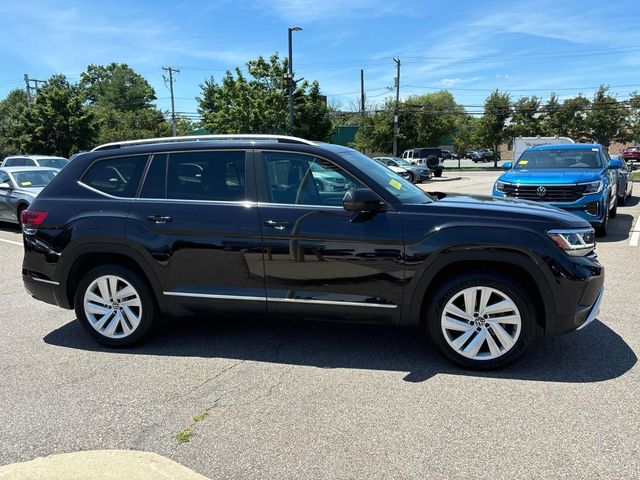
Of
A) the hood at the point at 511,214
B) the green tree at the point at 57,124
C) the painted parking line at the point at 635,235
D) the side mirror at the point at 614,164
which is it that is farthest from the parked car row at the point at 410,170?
the hood at the point at 511,214

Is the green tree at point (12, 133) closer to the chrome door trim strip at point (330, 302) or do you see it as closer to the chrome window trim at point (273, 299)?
the chrome window trim at point (273, 299)

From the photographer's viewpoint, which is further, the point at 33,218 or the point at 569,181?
the point at 569,181

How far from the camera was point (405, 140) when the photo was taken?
48219 mm

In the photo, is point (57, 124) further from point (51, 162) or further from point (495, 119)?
point (495, 119)

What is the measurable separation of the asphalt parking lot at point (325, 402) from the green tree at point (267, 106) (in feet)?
96.6

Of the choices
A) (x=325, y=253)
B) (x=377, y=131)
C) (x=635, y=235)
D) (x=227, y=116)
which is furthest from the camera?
(x=377, y=131)

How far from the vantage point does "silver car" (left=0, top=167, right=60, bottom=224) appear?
11.5 m

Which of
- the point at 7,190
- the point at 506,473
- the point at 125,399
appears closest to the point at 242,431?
the point at 125,399

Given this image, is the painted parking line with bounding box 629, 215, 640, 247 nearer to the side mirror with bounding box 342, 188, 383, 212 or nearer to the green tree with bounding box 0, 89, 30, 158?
the side mirror with bounding box 342, 188, 383, 212

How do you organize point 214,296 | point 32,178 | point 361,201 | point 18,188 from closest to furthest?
point 361,201 → point 214,296 → point 18,188 → point 32,178

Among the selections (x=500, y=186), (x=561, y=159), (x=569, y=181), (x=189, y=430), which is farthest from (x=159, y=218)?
(x=561, y=159)

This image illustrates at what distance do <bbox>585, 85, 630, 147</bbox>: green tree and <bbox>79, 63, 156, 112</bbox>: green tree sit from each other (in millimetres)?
65108

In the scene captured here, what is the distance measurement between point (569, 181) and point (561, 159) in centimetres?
180

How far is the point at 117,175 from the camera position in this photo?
14.7 feet
